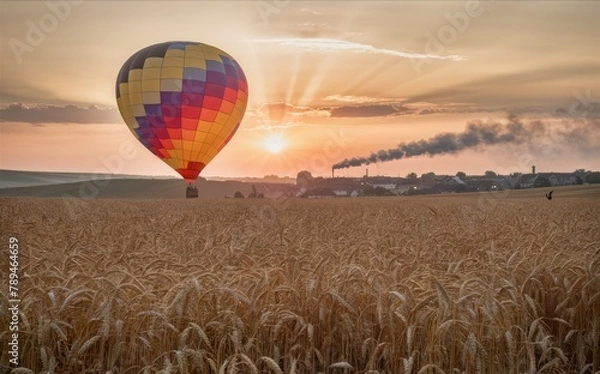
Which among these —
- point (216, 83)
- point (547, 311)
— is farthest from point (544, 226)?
point (216, 83)

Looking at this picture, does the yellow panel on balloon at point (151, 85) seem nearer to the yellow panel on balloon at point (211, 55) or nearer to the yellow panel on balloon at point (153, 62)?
the yellow panel on balloon at point (153, 62)

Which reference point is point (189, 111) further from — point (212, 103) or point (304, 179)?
point (304, 179)

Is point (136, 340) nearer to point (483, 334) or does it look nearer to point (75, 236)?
point (483, 334)

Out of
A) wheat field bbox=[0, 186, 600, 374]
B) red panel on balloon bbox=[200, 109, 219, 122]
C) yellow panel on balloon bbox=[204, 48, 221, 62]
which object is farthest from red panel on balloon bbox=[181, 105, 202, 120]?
wheat field bbox=[0, 186, 600, 374]

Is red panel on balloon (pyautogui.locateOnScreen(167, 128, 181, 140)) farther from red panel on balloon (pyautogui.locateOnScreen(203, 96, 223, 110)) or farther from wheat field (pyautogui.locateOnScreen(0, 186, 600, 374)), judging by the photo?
wheat field (pyautogui.locateOnScreen(0, 186, 600, 374))

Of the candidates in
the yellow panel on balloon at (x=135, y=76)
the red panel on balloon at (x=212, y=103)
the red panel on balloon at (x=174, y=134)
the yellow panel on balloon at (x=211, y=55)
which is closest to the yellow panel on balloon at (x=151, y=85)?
the yellow panel on balloon at (x=135, y=76)

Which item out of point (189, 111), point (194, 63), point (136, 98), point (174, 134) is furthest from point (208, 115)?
point (136, 98)
